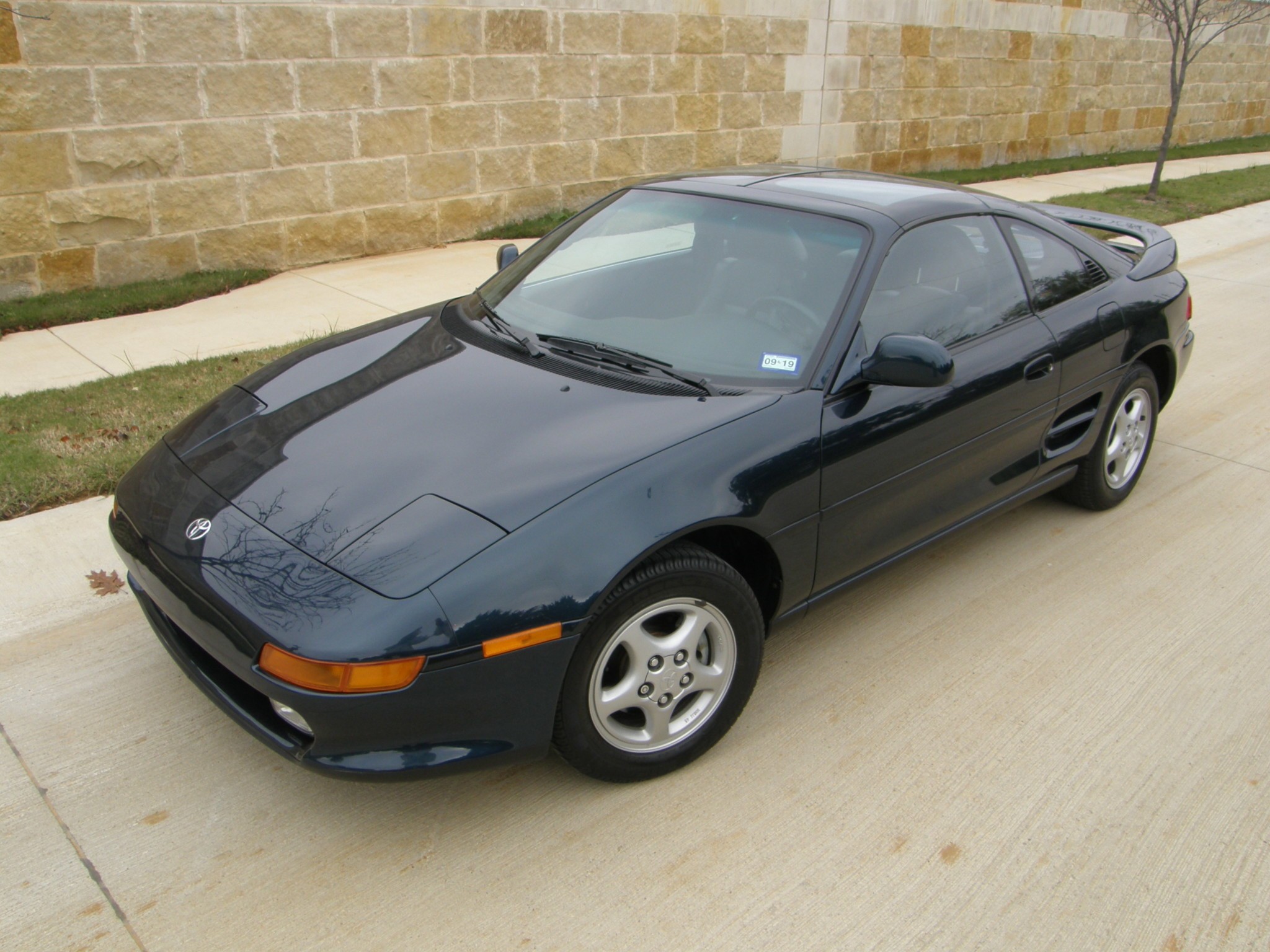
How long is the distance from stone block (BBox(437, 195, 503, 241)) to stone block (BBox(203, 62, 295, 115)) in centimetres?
162

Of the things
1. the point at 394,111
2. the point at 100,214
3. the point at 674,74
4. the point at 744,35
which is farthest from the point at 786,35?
the point at 100,214

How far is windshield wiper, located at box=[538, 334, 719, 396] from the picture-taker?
3.19m

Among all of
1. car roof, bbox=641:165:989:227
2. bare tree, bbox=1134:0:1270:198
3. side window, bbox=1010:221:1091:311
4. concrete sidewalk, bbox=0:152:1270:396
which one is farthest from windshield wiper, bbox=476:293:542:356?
bare tree, bbox=1134:0:1270:198

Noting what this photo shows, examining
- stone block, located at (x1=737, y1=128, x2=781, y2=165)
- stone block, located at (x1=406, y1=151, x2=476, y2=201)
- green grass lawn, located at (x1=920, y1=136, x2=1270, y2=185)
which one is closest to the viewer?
stone block, located at (x1=406, y1=151, x2=476, y2=201)

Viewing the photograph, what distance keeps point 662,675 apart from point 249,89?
633 cm

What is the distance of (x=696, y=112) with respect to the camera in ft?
34.8

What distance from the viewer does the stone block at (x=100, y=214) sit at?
6.89 m

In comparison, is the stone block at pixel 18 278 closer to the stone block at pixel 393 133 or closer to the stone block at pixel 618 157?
the stone block at pixel 393 133

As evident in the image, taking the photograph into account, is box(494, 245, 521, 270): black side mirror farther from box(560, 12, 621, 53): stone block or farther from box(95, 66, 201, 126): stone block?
box(560, 12, 621, 53): stone block

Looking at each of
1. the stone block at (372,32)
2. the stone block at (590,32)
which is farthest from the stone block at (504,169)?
the stone block at (372,32)

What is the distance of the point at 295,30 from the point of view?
7.61 meters

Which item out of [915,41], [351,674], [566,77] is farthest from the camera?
[915,41]

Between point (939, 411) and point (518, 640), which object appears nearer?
point (518, 640)

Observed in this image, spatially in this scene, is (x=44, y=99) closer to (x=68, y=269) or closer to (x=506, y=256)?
(x=68, y=269)
